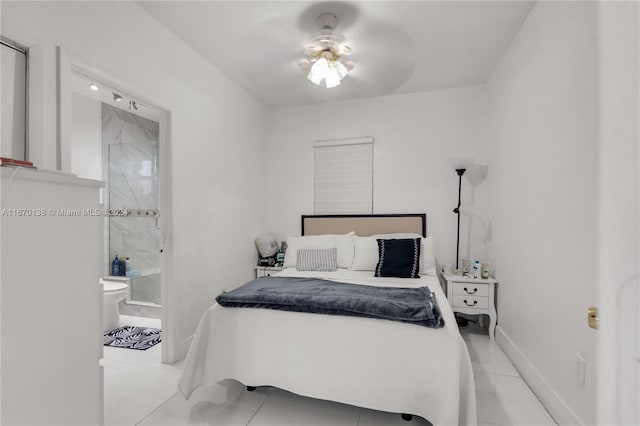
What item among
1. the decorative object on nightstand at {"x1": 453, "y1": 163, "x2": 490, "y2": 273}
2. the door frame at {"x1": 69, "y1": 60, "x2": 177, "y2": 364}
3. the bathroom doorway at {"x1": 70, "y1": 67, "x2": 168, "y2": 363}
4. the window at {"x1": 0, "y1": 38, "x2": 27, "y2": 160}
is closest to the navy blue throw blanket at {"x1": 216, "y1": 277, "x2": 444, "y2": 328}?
the door frame at {"x1": 69, "y1": 60, "x2": 177, "y2": 364}

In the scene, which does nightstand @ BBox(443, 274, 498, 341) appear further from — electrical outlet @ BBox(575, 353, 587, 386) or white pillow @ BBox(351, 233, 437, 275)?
electrical outlet @ BBox(575, 353, 587, 386)

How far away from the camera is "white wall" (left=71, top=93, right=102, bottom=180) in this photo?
141 inches

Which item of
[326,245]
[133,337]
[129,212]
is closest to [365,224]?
[326,245]

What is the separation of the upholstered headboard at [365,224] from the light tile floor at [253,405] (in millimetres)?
1596

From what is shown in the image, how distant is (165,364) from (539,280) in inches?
110

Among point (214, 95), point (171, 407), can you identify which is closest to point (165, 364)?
point (171, 407)

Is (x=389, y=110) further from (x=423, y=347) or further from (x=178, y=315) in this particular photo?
(x=178, y=315)

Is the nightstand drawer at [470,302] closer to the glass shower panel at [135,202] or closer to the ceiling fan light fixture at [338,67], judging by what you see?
the ceiling fan light fixture at [338,67]

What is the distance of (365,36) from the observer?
239 cm

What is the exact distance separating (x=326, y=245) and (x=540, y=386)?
6.76 feet

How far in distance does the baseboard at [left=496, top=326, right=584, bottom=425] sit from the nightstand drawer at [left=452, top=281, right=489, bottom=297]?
0.38 meters

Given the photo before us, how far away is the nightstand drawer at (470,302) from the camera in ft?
9.32

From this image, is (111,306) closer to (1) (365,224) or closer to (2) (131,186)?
(2) (131,186)

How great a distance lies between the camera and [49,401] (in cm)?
88
